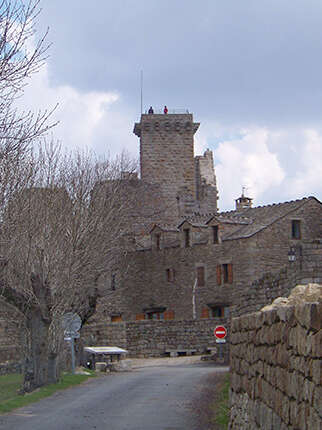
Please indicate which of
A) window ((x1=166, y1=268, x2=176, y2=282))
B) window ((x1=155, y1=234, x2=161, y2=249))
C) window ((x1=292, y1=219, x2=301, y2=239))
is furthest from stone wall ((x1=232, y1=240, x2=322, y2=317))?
window ((x1=155, y1=234, x2=161, y2=249))

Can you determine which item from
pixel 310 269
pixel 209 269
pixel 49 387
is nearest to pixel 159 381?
pixel 49 387

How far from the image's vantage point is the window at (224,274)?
4734 centimetres

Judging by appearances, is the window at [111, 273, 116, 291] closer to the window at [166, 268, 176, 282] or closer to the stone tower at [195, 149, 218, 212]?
the window at [166, 268, 176, 282]

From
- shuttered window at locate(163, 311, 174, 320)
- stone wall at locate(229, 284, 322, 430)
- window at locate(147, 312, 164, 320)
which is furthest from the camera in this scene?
window at locate(147, 312, 164, 320)

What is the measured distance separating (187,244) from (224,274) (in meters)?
3.51

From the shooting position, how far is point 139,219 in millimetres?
54656

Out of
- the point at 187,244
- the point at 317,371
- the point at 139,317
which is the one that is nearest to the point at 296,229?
the point at 187,244

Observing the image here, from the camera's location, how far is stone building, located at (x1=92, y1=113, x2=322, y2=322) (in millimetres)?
46906

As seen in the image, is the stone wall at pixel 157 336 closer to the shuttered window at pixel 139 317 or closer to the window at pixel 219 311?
the window at pixel 219 311

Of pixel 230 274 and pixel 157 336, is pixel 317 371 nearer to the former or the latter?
pixel 157 336

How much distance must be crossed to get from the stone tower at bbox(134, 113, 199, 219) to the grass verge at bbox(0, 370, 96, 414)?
27515 millimetres

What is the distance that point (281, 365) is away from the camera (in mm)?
7285

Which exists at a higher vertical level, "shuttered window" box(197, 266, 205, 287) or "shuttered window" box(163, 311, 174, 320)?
"shuttered window" box(197, 266, 205, 287)

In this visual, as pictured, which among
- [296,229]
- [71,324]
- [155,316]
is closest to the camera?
[71,324]
